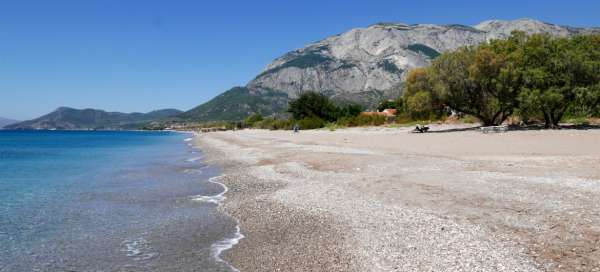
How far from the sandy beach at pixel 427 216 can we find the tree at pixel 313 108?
3591 inches

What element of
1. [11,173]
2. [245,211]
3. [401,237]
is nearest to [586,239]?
[401,237]

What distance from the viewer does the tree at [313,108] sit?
364 ft

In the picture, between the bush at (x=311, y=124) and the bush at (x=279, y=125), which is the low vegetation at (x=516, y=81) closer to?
the bush at (x=311, y=124)

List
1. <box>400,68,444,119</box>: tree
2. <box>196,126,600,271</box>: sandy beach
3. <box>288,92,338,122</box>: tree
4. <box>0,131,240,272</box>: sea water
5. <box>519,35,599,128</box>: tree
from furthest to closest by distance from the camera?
<box>288,92,338,122</box>: tree
<box>400,68,444,119</box>: tree
<box>519,35,599,128</box>: tree
<box>0,131,240,272</box>: sea water
<box>196,126,600,271</box>: sandy beach

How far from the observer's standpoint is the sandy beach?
7.19 meters

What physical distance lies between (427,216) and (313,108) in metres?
101

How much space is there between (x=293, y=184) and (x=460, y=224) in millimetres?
8741

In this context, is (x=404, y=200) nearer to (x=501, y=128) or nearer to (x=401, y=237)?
(x=401, y=237)

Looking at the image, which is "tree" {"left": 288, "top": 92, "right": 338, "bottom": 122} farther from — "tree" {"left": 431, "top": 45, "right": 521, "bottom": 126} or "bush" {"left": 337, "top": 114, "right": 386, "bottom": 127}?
"tree" {"left": 431, "top": 45, "right": 521, "bottom": 126}

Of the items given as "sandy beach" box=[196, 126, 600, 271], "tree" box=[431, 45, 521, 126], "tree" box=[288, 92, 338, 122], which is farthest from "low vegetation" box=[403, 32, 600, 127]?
"tree" box=[288, 92, 338, 122]

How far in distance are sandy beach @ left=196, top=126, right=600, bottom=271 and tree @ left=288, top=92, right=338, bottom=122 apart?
9122 centimetres

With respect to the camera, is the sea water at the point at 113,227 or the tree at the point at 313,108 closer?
the sea water at the point at 113,227

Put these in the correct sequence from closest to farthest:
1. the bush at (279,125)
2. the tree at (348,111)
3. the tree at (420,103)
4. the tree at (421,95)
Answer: the tree at (420,103)
the tree at (421,95)
the bush at (279,125)
the tree at (348,111)

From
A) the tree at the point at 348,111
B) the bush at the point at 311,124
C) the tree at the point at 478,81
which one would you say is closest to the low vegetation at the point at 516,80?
the tree at the point at 478,81
